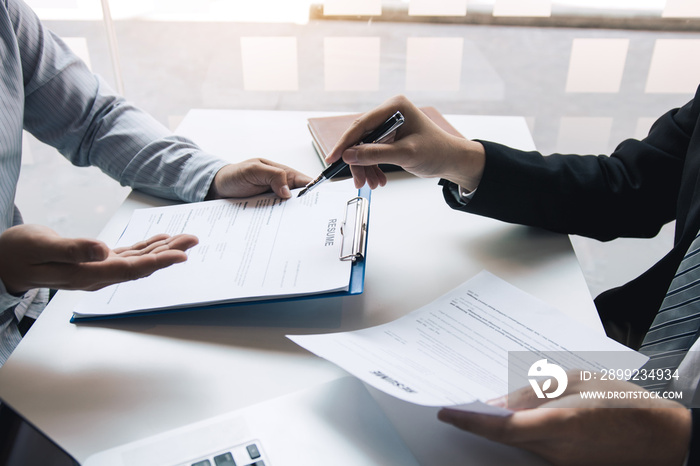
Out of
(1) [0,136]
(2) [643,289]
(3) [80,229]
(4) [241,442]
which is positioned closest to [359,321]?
(4) [241,442]

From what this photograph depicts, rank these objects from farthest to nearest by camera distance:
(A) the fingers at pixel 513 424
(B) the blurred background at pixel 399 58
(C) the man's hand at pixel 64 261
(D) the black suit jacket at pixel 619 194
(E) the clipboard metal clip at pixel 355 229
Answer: (B) the blurred background at pixel 399 58 → (D) the black suit jacket at pixel 619 194 → (E) the clipboard metal clip at pixel 355 229 → (C) the man's hand at pixel 64 261 → (A) the fingers at pixel 513 424

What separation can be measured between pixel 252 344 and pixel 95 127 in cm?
59

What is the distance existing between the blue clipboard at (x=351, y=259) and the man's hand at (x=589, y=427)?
0.20 m

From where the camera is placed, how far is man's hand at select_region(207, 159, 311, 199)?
850mm

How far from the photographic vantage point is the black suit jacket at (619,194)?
0.82 m

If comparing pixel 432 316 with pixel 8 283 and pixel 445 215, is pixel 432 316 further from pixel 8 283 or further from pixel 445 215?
pixel 8 283

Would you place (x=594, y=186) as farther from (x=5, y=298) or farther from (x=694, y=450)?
(x=5, y=298)

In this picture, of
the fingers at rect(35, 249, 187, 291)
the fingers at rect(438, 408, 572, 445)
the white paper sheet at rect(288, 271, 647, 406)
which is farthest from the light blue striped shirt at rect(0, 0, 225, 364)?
the fingers at rect(438, 408, 572, 445)

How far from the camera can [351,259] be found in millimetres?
689

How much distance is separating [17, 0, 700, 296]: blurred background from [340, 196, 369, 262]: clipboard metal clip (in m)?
1.95

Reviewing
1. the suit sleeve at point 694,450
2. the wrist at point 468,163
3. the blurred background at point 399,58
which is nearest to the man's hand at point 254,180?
the wrist at point 468,163

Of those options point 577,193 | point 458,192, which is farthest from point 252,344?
point 577,193

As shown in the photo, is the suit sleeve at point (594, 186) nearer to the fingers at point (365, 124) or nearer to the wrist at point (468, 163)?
the wrist at point (468, 163)

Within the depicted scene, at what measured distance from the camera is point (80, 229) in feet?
7.15
